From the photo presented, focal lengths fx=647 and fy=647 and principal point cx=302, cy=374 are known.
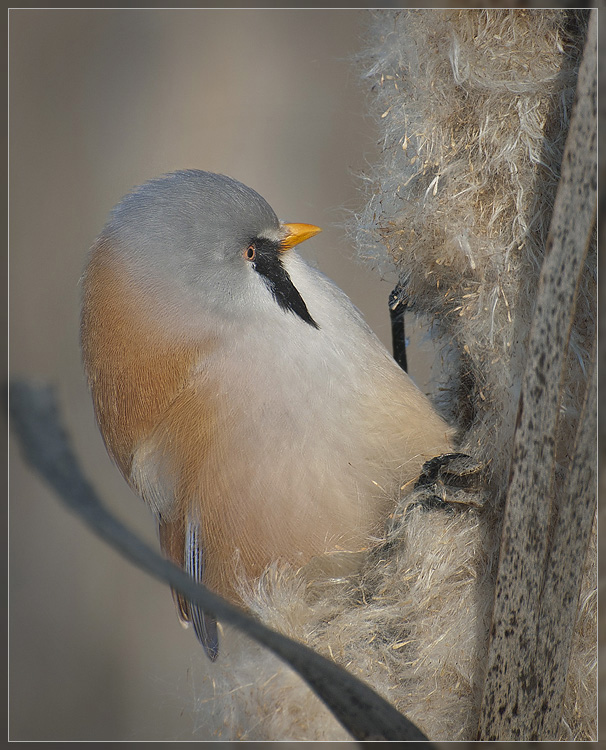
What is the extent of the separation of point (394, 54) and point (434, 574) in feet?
1.11

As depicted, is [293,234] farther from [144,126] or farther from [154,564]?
[144,126]

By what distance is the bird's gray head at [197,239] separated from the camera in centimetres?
49

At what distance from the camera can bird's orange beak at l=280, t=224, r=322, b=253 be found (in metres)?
0.55

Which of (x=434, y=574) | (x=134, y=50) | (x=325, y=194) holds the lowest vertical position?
(x=434, y=574)

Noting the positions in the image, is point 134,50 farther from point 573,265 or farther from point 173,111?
point 573,265

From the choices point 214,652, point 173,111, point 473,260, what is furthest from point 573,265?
point 173,111

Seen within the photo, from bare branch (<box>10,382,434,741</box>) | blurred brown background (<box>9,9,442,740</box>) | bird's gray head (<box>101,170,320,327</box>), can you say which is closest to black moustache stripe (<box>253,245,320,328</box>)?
bird's gray head (<box>101,170,320,327</box>)

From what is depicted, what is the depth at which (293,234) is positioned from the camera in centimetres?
55

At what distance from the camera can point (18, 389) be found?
31 cm

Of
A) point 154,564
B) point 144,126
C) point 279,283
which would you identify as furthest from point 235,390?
point 144,126

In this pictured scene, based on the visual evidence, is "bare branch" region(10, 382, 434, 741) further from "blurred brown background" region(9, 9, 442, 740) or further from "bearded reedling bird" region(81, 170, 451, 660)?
"blurred brown background" region(9, 9, 442, 740)

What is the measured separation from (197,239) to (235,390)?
0.40 feet
